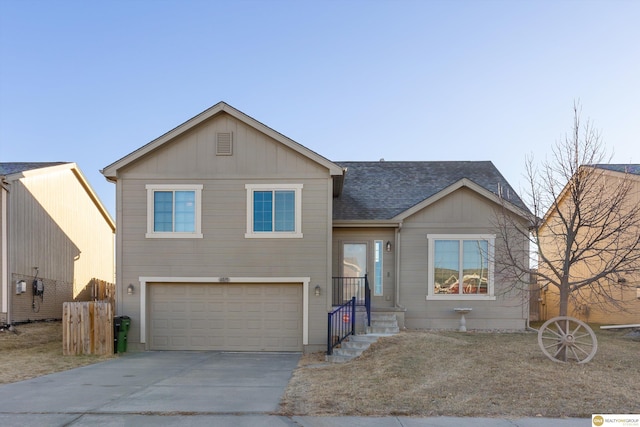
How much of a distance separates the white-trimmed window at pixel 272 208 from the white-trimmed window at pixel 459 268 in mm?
3923

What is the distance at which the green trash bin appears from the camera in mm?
13297

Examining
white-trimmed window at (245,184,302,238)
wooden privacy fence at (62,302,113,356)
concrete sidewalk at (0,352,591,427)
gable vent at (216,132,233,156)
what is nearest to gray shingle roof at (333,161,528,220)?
white-trimmed window at (245,184,302,238)

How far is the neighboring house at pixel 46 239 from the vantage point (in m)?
15.2

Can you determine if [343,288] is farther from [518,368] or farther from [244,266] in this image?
[518,368]

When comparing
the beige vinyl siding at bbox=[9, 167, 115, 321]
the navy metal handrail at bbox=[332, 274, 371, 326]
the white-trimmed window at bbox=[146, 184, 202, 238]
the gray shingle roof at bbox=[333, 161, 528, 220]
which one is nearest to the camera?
the white-trimmed window at bbox=[146, 184, 202, 238]

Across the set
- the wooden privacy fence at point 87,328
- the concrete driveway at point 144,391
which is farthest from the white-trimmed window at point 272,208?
the wooden privacy fence at point 87,328

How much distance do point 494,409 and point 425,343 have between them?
4.26 metres

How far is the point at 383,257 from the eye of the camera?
15.0 meters

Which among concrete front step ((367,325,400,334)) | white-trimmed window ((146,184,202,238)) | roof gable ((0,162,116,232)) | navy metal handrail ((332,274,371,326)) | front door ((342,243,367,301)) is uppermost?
roof gable ((0,162,116,232))

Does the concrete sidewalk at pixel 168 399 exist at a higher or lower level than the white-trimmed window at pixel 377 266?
lower

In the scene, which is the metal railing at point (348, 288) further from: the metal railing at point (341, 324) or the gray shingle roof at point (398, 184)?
the gray shingle roof at point (398, 184)

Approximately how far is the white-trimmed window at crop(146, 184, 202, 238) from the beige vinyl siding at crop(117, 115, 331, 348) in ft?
0.49

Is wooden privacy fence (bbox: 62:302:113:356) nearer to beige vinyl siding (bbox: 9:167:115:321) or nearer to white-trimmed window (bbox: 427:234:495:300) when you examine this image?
beige vinyl siding (bbox: 9:167:115:321)

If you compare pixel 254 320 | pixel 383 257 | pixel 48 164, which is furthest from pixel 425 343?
pixel 48 164
